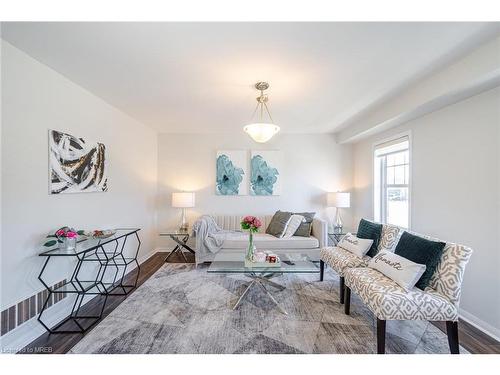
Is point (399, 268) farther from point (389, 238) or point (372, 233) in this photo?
point (372, 233)

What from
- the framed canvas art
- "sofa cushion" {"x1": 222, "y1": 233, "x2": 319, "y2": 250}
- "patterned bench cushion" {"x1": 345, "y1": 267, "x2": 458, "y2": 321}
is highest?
the framed canvas art

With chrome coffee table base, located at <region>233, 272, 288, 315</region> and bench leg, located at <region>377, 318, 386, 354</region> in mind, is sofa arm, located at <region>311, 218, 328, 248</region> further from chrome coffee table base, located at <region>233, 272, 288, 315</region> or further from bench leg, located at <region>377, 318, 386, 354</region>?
bench leg, located at <region>377, 318, 386, 354</region>

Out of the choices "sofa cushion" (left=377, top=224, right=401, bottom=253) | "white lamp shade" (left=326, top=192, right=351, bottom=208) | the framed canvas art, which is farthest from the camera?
"white lamp shade" (left=326, top=192, right=351, bottom=208)

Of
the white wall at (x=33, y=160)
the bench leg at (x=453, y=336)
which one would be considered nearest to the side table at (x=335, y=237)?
the bench leg at (x=453, y=336)

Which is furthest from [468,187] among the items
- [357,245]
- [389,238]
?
[357,245]

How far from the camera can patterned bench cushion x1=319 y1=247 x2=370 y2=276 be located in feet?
7.59

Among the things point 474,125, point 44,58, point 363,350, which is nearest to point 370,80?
point 474,125

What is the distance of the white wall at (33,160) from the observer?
1734mm

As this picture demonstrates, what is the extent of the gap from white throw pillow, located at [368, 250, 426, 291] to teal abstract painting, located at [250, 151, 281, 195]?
2.64m

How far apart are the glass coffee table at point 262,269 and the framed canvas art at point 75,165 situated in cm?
177

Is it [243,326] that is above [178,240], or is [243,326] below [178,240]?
below

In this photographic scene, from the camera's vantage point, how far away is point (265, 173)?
4.49m

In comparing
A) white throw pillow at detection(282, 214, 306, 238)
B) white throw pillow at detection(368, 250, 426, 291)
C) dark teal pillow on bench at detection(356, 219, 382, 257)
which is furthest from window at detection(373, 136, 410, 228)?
white throw pillow at detection(368, 250, 426, 291)

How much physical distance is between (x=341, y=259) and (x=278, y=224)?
1613mm
